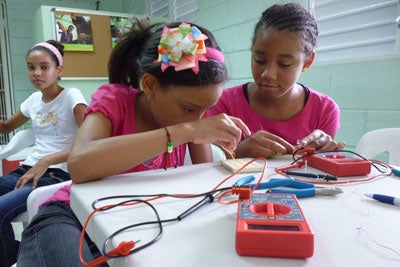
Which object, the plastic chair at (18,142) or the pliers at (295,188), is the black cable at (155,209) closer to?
the pliers at (295,188)

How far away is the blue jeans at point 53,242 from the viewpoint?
1.98 feet

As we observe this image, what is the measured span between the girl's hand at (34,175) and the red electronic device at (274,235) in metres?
1.31

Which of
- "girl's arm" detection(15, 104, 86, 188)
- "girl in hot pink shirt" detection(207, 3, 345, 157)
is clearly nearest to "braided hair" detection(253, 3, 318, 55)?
"girl in hot pink shirt" detection(207, 3, 345, 157)

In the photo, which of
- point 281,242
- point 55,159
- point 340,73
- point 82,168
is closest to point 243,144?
point 82,168

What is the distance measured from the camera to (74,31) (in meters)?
2.76

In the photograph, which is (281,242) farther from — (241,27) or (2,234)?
(241,27)

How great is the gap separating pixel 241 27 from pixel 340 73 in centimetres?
80

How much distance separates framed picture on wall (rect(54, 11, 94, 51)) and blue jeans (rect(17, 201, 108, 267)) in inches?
91.6

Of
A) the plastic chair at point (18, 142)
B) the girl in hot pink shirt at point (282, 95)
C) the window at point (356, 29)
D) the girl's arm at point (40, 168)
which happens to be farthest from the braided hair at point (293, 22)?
the plastic chair at point (18, 142)

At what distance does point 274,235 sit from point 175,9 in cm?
296

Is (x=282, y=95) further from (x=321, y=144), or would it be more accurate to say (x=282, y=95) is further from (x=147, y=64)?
(x=147, y=64)

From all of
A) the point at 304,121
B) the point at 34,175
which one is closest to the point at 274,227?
the point at 304,121

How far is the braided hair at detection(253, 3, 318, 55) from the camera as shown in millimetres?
1043

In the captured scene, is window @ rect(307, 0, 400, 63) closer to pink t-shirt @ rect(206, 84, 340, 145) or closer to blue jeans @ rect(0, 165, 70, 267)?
pink t-shirt @ rect(206, 84, 340, 145)
